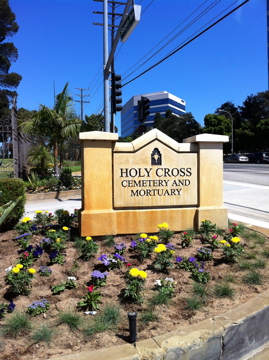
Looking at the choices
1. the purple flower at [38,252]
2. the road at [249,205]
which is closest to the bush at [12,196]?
the purple flower at [38,252]

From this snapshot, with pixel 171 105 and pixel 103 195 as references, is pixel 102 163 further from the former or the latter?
pixel 171 105

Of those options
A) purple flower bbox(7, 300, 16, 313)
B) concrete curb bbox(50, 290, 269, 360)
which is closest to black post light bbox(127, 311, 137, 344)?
concrete curb bbox(50, 290, 269, 360)

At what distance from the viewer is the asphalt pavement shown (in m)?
→ 7.33

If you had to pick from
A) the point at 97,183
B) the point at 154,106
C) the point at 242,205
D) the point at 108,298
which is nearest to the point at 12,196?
the point at 97,183

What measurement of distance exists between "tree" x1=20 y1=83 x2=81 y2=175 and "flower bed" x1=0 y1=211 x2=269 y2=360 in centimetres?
982

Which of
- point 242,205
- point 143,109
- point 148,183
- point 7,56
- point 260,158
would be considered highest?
point 7,56

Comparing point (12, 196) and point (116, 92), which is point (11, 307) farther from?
point (116, 92)

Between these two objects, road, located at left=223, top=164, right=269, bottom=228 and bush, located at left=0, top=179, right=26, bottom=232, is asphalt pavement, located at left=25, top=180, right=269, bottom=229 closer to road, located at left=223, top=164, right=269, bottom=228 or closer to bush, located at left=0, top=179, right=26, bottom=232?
road, located at left=223, top=164, right=269, bottom=228

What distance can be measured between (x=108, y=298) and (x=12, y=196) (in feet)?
11.1

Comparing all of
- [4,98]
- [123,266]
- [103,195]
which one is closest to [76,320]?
[123,266]

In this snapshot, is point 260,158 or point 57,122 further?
point 260,158

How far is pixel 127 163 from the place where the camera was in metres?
5.16

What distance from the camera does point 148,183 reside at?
17.1ft

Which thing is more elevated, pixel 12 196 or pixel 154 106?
pixel 154 106
